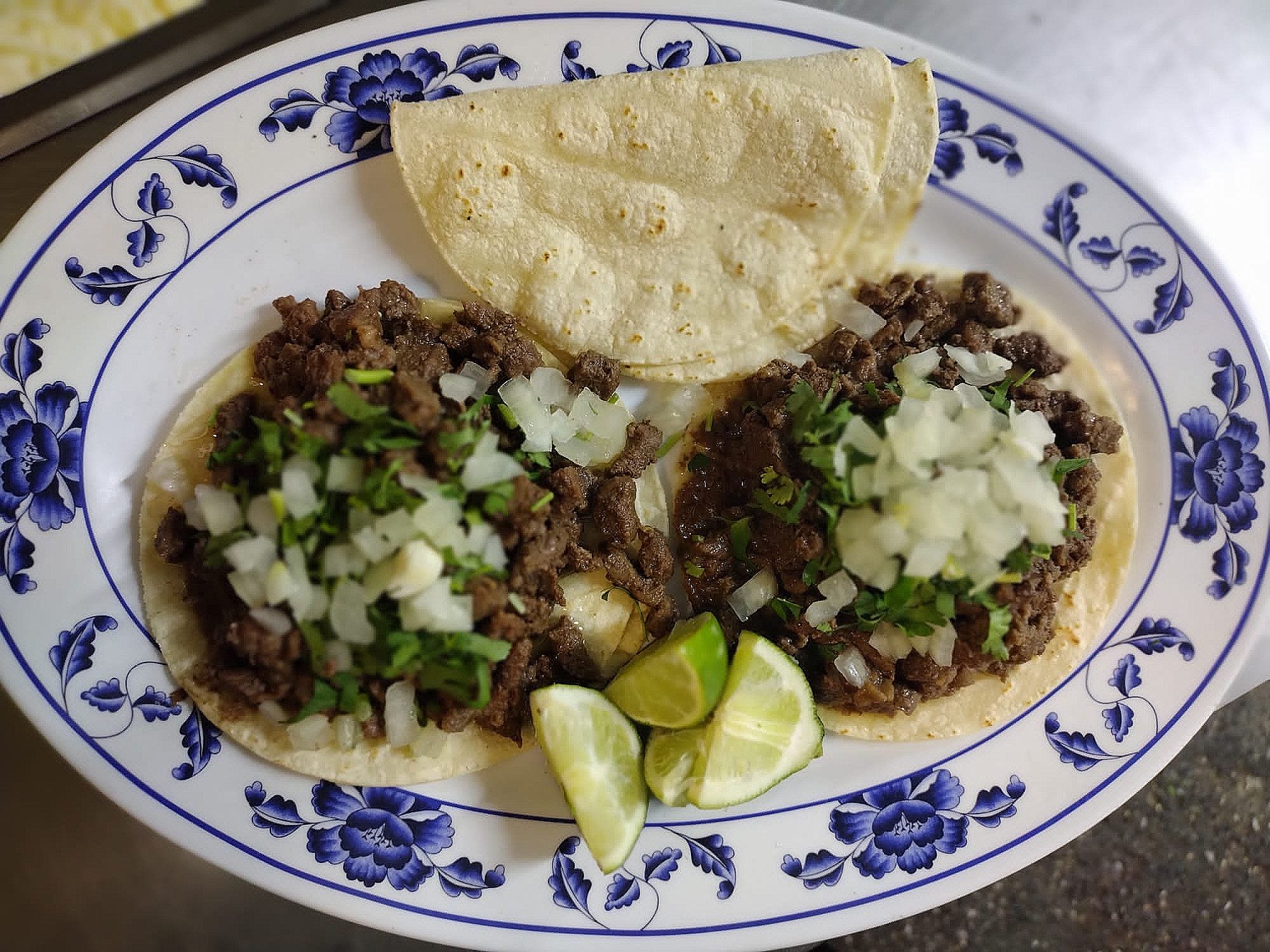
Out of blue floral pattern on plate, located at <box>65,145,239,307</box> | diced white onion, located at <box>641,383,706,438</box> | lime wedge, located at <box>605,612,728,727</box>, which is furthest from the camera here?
diced white onion, located at <box>641,383,706,438</box>

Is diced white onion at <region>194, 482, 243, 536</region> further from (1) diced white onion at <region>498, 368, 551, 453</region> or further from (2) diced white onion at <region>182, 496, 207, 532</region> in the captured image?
(1) diced white onion at <region>498, 368, 551, 453</region>

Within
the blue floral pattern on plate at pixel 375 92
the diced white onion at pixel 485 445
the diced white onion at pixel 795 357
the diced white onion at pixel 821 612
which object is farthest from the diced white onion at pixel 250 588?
the diced white onion at pixel 795 357

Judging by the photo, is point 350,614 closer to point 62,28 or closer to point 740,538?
point 740,538

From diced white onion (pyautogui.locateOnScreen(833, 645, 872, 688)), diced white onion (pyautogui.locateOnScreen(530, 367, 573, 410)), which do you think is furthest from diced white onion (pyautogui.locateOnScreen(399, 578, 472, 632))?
diced white onion (pyautogui.locateOnScreen(833, 645, 872, 688))

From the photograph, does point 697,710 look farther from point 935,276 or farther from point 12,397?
point 12,397

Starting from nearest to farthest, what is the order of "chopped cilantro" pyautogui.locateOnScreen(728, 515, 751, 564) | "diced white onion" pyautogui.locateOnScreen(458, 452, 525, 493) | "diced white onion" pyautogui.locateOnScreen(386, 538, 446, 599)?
"diced white onion" pyautogui.locateOnScreen(386, 538, 446, 599) → "diced white onion" pyautogui.locateOnScreen(458, 452, 525, 493) → "chopped cilantro" pyautogui.locateOnScreen(728, 515, 751, 564)

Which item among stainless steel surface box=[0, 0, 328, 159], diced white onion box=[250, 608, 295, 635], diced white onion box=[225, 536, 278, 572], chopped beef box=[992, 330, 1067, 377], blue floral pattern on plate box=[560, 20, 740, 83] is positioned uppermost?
stainless steel surface box=[0, 0, 328, 159]

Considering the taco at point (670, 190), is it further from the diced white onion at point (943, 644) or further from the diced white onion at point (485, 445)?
the diced white onion at point (943, 644)
